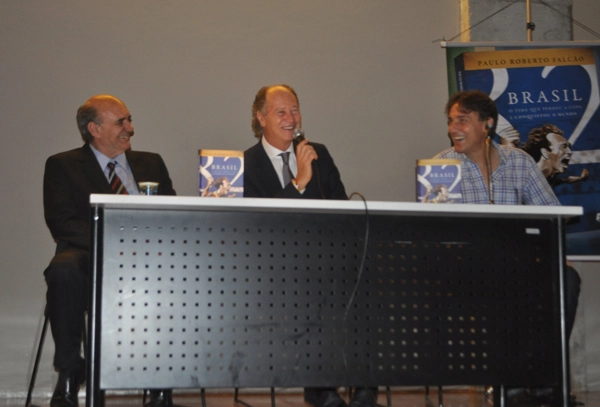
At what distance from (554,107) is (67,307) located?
2.86m

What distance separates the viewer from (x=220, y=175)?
2.40 m

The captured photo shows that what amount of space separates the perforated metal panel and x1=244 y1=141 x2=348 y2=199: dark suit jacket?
936 millimetres

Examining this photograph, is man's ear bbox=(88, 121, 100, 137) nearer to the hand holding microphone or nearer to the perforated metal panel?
the hand holding microphone

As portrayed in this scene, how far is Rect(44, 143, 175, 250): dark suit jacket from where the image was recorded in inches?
121

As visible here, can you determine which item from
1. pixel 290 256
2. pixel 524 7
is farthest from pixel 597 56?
pixel 290 256

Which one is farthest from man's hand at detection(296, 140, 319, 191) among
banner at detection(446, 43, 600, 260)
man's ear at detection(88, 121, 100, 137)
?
banner at detection(446, 43, 600, 260)

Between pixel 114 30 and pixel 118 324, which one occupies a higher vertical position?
pixel 114 30

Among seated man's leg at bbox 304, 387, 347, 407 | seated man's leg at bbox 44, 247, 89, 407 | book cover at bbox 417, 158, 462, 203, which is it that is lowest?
seated man's leg at bbox 304, 387, 347, 407

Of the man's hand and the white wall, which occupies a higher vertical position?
the white wall

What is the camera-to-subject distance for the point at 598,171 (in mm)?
3977

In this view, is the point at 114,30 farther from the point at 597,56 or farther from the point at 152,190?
the point at 597,56

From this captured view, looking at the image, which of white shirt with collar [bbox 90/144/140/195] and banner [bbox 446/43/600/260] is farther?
banner [bbox 446/43/600/260]

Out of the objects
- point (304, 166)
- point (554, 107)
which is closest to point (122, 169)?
point (304, 166)

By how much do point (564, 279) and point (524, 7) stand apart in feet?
→ 8.30
